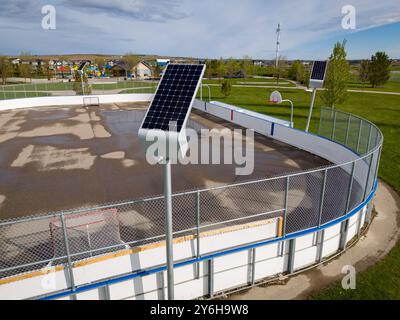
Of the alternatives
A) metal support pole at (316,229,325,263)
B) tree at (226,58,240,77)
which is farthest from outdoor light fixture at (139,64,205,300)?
tree at (226,58,240,77)

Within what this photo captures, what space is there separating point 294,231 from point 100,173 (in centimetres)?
966

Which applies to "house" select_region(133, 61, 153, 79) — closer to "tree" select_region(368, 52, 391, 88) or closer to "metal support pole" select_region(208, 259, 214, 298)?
"tree" select_region(368, 52, 391, 88)

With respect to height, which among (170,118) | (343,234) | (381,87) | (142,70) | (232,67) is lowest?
(343,234)

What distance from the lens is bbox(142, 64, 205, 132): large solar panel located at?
5355 millimetres

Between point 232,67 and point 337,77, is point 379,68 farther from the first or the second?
point 337,77

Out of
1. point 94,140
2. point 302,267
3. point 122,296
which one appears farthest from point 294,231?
point 94,140

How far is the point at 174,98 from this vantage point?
228 inches

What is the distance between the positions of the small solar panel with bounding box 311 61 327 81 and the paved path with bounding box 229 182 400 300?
9579 mm

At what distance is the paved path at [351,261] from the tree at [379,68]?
237 ft

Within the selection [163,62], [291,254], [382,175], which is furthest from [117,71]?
[291,254]

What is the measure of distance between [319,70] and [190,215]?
14427 mm

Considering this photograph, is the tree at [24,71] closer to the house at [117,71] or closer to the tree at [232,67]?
the house at [117,71]

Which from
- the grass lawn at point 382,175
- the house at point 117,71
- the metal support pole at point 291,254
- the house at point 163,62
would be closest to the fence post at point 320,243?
the metal support pole at point 291,254
